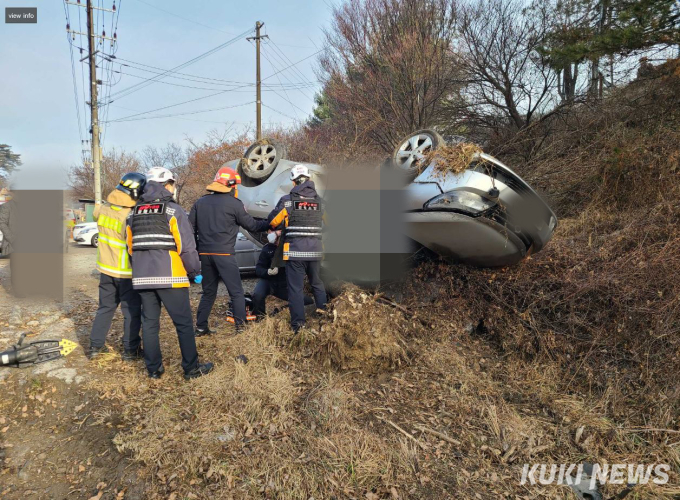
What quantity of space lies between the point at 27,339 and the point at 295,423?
3.21 metres

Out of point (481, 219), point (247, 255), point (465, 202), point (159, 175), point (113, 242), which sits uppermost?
point (159, 175)

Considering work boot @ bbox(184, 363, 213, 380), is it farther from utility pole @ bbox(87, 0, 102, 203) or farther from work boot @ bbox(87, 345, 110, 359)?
utility pole @ bbox(87, 0, 102, 203)

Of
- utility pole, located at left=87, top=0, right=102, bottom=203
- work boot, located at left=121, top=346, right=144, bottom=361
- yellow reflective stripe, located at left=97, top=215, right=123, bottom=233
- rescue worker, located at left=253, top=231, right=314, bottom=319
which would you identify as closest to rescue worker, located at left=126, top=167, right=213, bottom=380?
yellow reflective stripe, located at left=97, top=215, right=123, bottom=233

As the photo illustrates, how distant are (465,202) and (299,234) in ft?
5.40

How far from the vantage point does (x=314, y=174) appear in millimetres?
5148

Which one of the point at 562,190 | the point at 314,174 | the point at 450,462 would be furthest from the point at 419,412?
the point at 562,190

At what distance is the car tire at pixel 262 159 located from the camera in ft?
18.0

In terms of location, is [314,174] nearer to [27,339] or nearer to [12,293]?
[27,339]

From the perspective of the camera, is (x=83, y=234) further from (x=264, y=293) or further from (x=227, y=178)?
(x=227, y=178)

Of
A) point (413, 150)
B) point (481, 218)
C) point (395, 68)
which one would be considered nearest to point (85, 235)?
point (395, 68)

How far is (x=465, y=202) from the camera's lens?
393cm

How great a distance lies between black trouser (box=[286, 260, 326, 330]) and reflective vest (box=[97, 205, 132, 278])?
148 cm

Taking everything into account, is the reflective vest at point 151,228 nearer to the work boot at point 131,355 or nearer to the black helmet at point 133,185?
the black helmet at point 133,185

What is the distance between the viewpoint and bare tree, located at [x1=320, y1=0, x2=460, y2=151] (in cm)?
991
